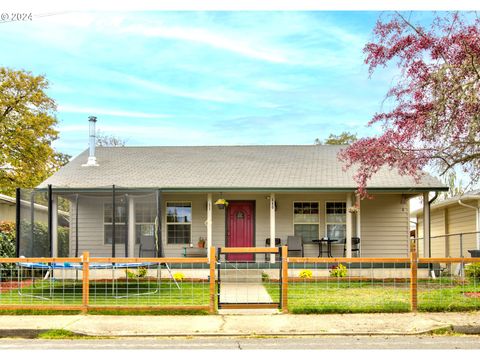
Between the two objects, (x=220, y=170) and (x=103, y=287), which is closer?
(x=103, y=287)

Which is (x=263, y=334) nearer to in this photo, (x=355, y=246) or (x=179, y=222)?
(x=355, y=246)

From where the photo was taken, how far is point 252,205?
20.4 meters

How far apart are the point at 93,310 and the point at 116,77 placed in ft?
47.7

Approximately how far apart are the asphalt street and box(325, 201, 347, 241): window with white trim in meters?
11.2

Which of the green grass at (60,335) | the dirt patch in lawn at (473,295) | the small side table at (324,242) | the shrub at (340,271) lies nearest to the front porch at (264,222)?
the small side table at (324,242)

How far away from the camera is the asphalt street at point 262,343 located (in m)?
8.00

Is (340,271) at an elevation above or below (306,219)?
below

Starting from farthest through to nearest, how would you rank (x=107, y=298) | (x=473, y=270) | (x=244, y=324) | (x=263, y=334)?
(x=473, y=270)
(x=107, y=298)
(x=244, y=324)
(x=263, y=334)

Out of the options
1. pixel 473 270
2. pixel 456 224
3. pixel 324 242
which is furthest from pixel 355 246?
pixel 456 224

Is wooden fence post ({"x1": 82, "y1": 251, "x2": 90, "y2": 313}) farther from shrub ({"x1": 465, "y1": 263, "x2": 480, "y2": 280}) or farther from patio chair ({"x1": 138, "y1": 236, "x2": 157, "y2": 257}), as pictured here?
shrub ({"x1": 465, "y1": 263, "x2": 480, "y2": 280})

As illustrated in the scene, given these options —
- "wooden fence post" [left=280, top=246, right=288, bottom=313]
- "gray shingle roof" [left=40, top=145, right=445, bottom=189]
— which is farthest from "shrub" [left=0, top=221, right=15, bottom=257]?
"wooden fence post" [left=280, top=246, right=288, bottom=313]

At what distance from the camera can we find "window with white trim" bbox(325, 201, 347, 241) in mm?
20234

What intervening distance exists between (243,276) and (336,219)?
4158 millimetres

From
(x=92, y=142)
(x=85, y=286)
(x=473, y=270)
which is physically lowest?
(x=473, y=270)
